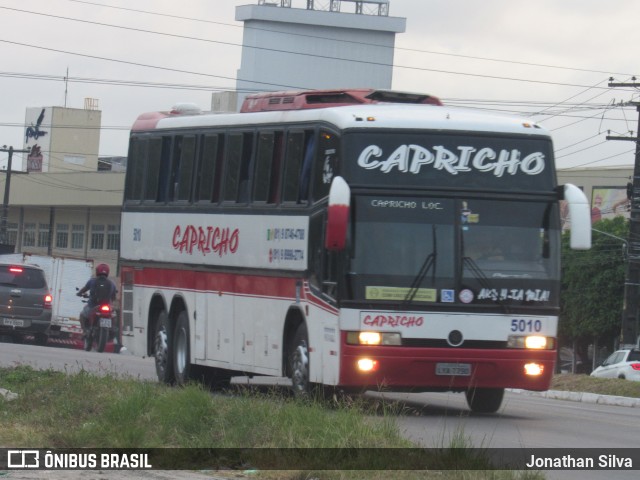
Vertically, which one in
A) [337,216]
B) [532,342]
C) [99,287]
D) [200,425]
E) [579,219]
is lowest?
[200,425]

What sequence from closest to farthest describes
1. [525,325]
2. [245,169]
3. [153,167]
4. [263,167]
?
[525,325]
[263,167]
[245,169]
[153,167]

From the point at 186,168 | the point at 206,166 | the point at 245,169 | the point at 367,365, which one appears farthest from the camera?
the point at 186,168

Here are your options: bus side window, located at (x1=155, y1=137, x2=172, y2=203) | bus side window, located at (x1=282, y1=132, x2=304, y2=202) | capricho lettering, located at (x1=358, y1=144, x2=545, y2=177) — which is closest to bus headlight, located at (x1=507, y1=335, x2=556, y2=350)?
capricho lettering, located at (x1=358, y1=144, x2=545, y2=177)

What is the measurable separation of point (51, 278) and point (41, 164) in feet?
213

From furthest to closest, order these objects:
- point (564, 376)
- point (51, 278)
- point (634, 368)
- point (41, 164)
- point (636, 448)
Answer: point (41, 164) → point (51, 278) → point (634, 368) → point (564, 376) → point (636, 448)

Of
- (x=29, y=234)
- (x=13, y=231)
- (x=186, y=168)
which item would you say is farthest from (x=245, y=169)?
(x=13, y=231)

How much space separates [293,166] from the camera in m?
16.9

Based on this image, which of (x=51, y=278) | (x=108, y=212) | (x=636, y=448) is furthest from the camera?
(x=108, y=212)

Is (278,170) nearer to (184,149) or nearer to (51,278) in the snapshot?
(184,149)

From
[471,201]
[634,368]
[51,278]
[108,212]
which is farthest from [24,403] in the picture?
[108,212]

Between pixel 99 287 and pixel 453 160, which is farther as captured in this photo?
pixel 99 287

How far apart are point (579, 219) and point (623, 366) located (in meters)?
24.2

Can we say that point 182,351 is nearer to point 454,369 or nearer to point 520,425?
point 454,369

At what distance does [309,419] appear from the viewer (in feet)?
38.3
